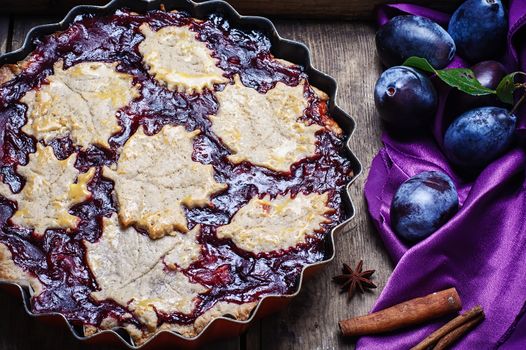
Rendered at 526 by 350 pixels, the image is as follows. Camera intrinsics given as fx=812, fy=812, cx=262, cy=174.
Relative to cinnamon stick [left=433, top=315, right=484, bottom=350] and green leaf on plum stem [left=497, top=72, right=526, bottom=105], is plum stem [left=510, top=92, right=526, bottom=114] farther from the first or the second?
cinnamon stick [left=433, top=315, right=484, bottom=350]

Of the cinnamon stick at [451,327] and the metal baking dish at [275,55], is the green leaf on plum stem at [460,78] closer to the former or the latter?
the metal baking dish at [275,55]

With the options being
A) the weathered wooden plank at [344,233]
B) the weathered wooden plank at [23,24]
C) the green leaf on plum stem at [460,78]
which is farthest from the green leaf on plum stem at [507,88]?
the weathered wooden plank at [23,24]

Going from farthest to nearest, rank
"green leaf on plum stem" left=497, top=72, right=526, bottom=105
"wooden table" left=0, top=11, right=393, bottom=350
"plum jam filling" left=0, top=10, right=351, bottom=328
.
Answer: "green leaf on plum stem" left=497, top=72, right=526, bottom=105 → "wooden table" left=0, top=11, right=393, bottom=350 → "plum jam filling" left=0, top=10, right=351, bottom=328

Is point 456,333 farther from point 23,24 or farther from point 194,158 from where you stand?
point 23,24

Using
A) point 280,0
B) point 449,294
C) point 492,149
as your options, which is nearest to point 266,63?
point 280,0

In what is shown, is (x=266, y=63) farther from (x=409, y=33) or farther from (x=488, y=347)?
(x=488, y=347)

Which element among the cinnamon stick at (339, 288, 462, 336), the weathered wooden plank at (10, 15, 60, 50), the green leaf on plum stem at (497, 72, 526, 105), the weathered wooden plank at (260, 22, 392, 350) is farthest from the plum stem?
the weathered wooden plank at (10, 15, 60, 50)

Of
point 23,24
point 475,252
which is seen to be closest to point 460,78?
point 475,252
